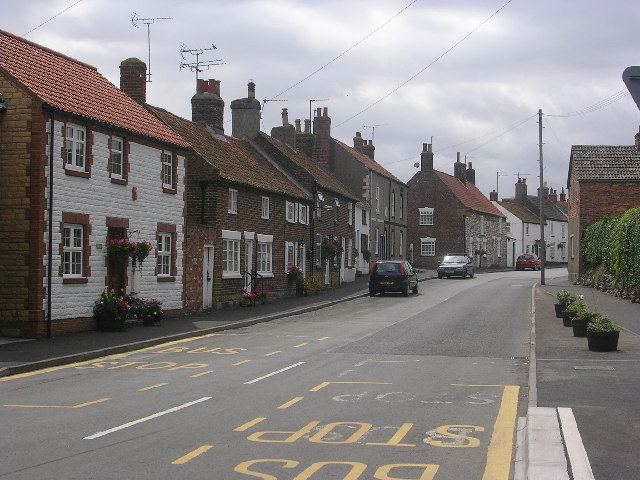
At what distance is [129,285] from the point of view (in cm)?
2327

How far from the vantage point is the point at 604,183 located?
42594 mm

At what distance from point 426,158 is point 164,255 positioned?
51.8 m

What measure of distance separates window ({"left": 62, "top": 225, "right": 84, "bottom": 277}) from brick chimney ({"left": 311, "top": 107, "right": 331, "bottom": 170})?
1220 inches

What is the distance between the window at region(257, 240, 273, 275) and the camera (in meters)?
33.2

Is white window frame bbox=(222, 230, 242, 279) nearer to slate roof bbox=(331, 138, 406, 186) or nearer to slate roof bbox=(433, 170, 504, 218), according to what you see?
slate roof bbox=(331, 138, 406, 186)

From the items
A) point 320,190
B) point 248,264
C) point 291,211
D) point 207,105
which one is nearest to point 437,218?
point 320,190

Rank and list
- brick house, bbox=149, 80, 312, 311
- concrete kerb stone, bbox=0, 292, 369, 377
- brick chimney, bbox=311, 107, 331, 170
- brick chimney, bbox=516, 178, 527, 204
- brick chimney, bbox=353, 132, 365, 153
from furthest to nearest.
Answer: brick chimney, bbox=516, 178, 527, 204 → brick chimney, bbox=353, 132, 365, 153 → brick chimney, bbox=311, 107, 331, 170 → brick house, bbox=149, 80, 312, 311 → concrete kerb stone, bbox=0, 292, 369, 377

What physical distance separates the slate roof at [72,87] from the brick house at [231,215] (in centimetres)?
331

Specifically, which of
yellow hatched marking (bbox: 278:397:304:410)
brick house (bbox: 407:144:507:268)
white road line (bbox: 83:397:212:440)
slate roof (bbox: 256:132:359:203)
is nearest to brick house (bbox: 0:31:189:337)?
white road line (bbox: 83:397:212:440)

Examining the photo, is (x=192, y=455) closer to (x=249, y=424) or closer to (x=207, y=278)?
(x=249, y=424)

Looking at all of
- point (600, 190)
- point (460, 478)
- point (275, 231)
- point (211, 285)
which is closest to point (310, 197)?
point (275, 231)

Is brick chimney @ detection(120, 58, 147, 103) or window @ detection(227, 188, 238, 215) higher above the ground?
brick chimney @ detection(120, 58, 147, 103)

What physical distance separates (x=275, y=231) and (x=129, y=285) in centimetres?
1224

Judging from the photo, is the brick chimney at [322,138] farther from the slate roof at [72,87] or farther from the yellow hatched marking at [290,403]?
the yellow hatched marking at [290,403]
